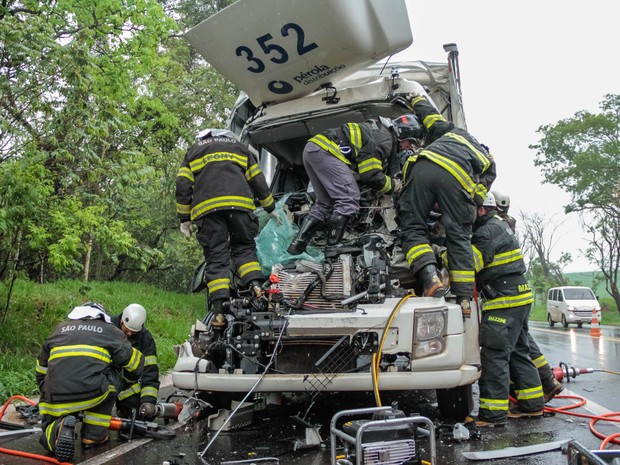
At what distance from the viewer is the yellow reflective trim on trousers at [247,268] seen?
444 cm

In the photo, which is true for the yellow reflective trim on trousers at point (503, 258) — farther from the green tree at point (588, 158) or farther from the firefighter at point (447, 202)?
the green tree at point (588, 158)

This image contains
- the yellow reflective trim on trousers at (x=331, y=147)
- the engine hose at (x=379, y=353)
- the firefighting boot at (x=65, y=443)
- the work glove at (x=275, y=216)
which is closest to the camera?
the firefighting boot at (x=65, y=443)

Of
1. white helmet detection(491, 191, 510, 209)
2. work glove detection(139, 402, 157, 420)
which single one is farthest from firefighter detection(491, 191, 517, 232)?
work glove detection(139, 402, 157, 420)

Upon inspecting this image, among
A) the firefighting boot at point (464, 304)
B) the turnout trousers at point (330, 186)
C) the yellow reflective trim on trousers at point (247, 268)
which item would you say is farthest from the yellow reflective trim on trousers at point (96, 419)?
the firefighting boot at point (464, 304)

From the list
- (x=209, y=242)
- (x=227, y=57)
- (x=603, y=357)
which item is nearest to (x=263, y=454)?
(x=209, y=242)

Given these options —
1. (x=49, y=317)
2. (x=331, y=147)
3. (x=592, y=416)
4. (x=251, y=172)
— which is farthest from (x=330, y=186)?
(x=49, y=317)

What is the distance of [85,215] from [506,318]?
14.0ft

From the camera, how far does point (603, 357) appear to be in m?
8.55

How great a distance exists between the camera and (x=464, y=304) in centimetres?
388

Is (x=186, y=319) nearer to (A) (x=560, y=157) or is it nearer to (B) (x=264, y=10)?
(B) (x=264, y=10)

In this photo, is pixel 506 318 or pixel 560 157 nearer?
pixel 506 318

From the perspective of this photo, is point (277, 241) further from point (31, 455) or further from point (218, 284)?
point (31, 455)

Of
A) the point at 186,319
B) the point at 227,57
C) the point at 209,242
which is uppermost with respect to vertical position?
the point at 227,57

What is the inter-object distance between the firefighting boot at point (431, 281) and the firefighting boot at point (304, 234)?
1.05 metres
